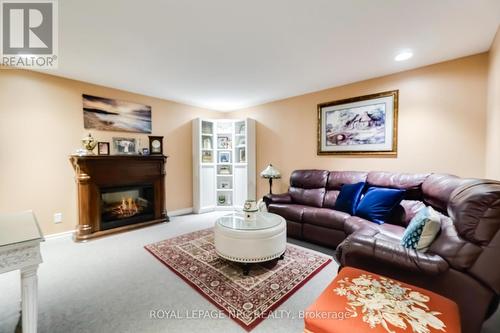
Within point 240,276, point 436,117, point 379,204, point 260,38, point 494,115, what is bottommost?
point 240,276

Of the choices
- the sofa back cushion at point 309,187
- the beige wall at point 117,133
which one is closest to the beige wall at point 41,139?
the beige wall at point 117,133

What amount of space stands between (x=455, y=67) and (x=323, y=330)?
3462 mm

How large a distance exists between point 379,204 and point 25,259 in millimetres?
3256

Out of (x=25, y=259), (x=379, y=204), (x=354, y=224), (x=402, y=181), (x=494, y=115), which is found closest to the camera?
(x=25, y=259)

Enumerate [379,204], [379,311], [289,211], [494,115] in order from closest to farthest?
[379,311]
[494,115]
[379,204]
[289,211]

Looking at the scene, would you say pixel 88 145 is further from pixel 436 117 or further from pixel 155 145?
pixel 436 117

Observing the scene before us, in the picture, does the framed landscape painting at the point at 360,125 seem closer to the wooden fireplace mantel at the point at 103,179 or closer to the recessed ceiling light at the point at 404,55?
the recessed ceiling light at the point at 404,55

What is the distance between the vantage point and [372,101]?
3.30 meters

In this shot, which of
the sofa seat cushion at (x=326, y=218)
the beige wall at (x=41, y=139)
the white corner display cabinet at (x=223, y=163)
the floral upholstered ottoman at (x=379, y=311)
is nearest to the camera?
the floral upholstered ottoman at (x=379, y=311)

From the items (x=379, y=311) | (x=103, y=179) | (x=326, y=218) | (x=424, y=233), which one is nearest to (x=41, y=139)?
(x=103, y=179)

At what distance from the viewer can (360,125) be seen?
3.43 meters

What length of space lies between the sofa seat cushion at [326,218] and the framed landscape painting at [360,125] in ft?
4.10

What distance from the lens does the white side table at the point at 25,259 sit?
1.14m

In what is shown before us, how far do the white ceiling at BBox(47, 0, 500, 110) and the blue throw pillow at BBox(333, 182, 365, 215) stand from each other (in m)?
1.68
